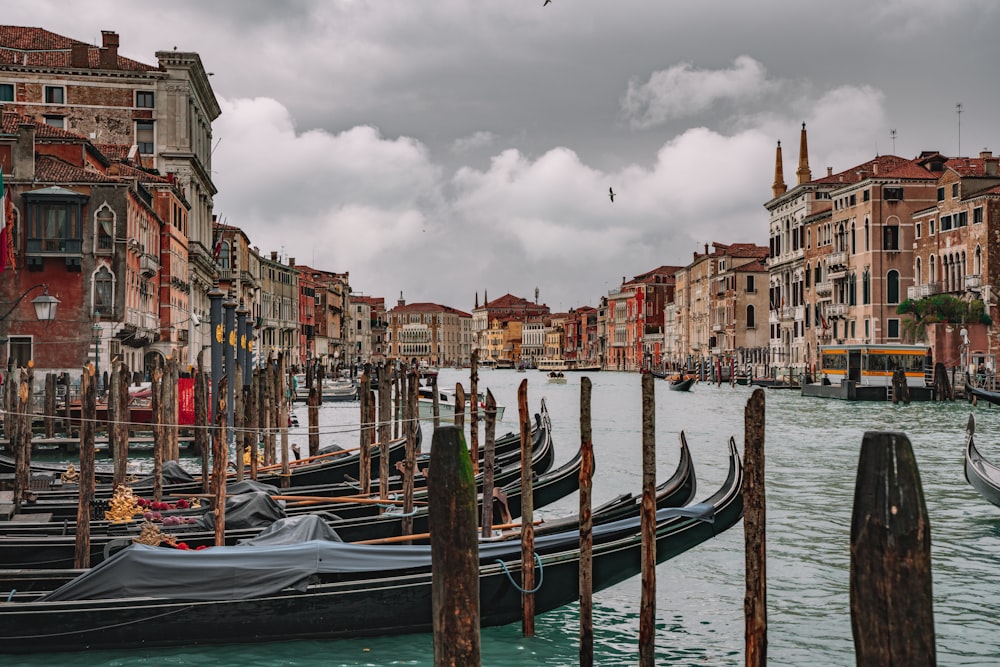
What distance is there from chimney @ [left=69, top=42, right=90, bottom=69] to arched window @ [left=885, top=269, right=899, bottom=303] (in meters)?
24.3

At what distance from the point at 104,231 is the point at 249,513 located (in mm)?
14390

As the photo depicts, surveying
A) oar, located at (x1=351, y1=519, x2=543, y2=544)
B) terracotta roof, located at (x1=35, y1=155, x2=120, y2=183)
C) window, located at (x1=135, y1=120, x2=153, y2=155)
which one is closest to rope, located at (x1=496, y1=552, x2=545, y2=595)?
oar, located at (x1=351, y1=519, x2=543, y2=544)

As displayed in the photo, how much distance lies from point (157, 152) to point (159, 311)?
8093 millimetres

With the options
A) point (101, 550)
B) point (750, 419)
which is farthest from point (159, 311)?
point (750, 419)

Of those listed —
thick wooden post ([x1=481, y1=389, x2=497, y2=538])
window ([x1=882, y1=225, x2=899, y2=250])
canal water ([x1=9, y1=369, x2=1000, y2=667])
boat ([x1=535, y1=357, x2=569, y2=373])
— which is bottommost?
canal water ([x1=9, y1=369, x2=1000, y2=667])

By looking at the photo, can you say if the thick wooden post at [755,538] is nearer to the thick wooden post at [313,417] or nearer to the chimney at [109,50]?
the thick wooden post at [313,417]

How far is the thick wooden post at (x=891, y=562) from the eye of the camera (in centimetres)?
193

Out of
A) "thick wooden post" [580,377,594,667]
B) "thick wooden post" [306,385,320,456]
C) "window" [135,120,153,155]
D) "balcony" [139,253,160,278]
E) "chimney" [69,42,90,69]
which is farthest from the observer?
"window" [135,120,153,155]

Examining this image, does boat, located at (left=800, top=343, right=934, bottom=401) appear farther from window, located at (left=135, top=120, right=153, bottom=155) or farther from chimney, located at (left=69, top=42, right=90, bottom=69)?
chimney, located at (left=69, top=42, right=90, bottom=69)

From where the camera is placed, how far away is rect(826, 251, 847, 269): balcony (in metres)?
35.8

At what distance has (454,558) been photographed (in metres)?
2.47

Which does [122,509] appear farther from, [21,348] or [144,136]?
[144,136]

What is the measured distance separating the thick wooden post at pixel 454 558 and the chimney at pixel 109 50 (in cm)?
3160

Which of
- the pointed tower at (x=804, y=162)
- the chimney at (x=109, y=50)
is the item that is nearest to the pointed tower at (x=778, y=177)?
the pointed tower at (x=804, y=162)
